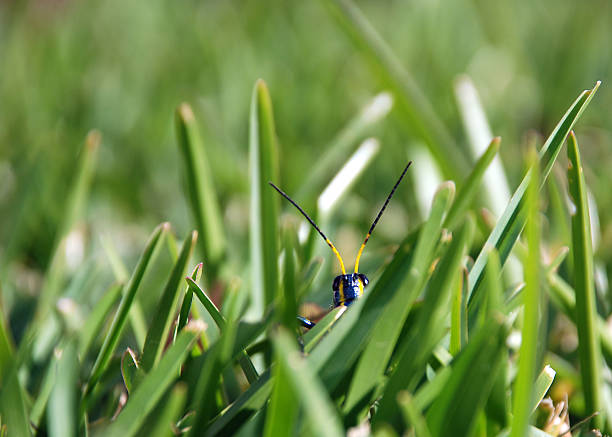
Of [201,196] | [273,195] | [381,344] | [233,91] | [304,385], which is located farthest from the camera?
[233,91]

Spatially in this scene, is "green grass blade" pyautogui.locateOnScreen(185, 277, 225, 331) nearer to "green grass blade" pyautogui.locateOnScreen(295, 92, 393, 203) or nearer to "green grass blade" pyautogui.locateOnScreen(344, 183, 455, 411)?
"green grass blade" pyautogui.locateOnScreen(344, 183, 455, 411)

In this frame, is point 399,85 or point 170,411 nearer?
point 170,411

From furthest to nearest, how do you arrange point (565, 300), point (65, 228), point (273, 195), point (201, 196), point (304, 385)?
point (65, 228)
point (201, 196)
point (273, 195)
point (565, 300)
point (304, 385)

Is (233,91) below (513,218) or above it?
above

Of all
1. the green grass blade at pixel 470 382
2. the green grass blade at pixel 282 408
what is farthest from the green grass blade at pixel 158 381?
the green grass blade at pixel 470 382

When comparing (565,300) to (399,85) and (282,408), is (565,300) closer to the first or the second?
(282,408)

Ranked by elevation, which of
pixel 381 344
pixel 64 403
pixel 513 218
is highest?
pixel 513 218

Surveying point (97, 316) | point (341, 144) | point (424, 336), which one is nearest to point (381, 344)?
point (424, 336)

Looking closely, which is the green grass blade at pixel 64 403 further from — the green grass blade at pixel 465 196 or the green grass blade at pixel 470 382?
the green grass blade at pixel 465 196
